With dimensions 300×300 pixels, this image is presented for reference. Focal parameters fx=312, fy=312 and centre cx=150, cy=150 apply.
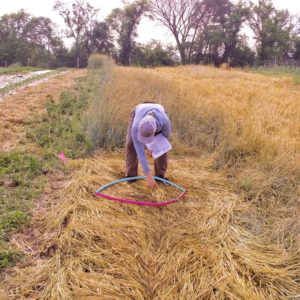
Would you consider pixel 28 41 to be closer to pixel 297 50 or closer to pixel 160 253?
pixel 297 50

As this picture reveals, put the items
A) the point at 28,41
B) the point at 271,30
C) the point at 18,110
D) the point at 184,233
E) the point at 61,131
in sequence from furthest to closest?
the point at 28,41
the point at 271,30
the point at 18,110
the point at 61,131
the point at 184,233

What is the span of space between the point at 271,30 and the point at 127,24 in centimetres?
1259

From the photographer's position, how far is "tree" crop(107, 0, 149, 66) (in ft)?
93.8

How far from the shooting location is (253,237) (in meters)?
2.50

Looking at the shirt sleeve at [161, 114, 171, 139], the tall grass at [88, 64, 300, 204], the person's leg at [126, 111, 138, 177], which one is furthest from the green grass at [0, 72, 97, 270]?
the shirt sleeve at [161, 114, 171, 139]

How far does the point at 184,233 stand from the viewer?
2.51m

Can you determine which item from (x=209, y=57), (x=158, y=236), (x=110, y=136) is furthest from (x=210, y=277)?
(x=209, y=57)

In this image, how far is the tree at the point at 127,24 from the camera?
93.8 feet

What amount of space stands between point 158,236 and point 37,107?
4.85 metres

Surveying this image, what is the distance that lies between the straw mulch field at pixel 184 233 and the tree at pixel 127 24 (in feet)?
85.2

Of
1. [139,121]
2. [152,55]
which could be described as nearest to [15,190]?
[139,121]

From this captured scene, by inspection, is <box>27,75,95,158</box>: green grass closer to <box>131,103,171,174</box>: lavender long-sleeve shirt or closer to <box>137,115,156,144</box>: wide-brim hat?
<box>131,103,171,174</box>: lavender long-sleeve shirt

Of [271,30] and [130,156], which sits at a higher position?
[271,30]

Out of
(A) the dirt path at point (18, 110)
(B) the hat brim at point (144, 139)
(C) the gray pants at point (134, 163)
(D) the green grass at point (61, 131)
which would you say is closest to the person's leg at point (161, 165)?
(C) the gray pants at point (134, 163)
